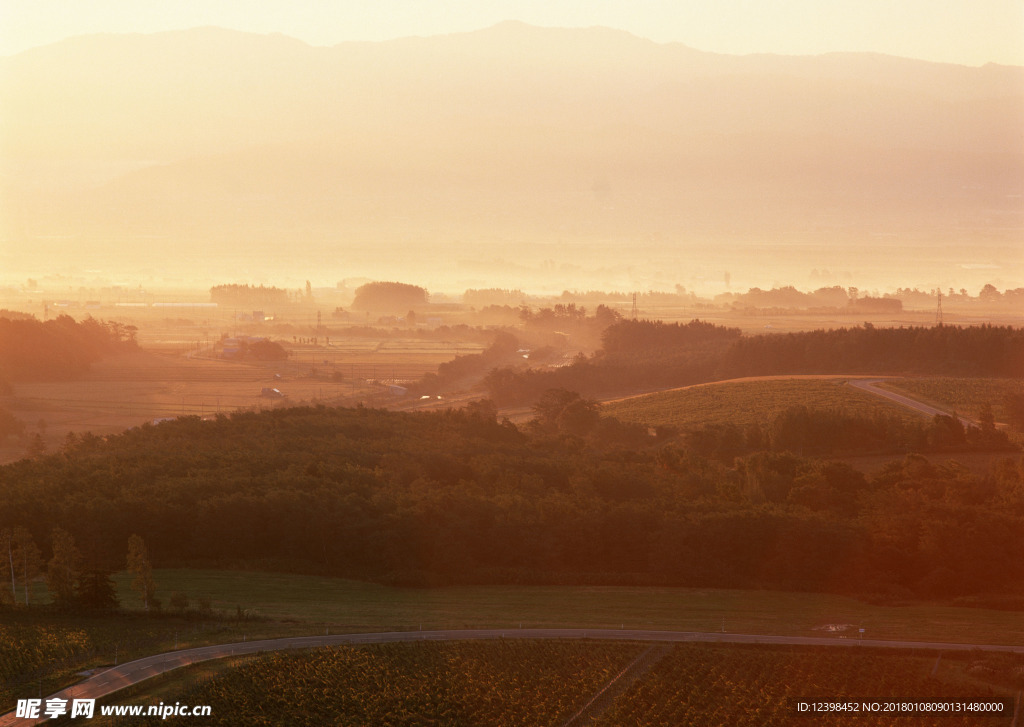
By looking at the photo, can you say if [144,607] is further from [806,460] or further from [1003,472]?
[1003,472]

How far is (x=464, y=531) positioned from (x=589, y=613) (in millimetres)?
6110

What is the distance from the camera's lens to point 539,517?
27750mm

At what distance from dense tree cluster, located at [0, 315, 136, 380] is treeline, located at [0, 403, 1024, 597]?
28.0 m

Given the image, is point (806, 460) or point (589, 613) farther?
point (806, 460)

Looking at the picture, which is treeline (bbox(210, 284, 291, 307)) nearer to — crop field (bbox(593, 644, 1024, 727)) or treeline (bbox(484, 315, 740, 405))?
treeline (bbox(484, 315, 740, 405))

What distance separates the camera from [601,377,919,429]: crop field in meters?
43.3

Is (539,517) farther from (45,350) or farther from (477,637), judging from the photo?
(45,350)

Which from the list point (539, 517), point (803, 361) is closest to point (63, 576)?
point (539, 517)

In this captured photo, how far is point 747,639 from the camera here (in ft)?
63.6

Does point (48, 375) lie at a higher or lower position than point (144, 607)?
higher

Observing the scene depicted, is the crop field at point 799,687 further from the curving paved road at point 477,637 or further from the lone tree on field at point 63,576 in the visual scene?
the lone tree on field at point 63,576

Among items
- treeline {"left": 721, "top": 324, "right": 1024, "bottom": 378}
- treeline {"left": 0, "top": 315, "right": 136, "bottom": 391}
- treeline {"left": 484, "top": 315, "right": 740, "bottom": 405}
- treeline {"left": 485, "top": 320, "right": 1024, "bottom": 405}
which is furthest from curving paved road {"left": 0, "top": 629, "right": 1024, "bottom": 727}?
treeline {"left": 0, "top": 315, "right": 136, "bottom": 391}

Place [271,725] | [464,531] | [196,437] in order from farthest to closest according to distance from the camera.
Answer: [196,437], [464,531], [271,725]

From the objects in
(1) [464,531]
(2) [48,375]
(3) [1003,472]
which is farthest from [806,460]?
(2) [48,375]
